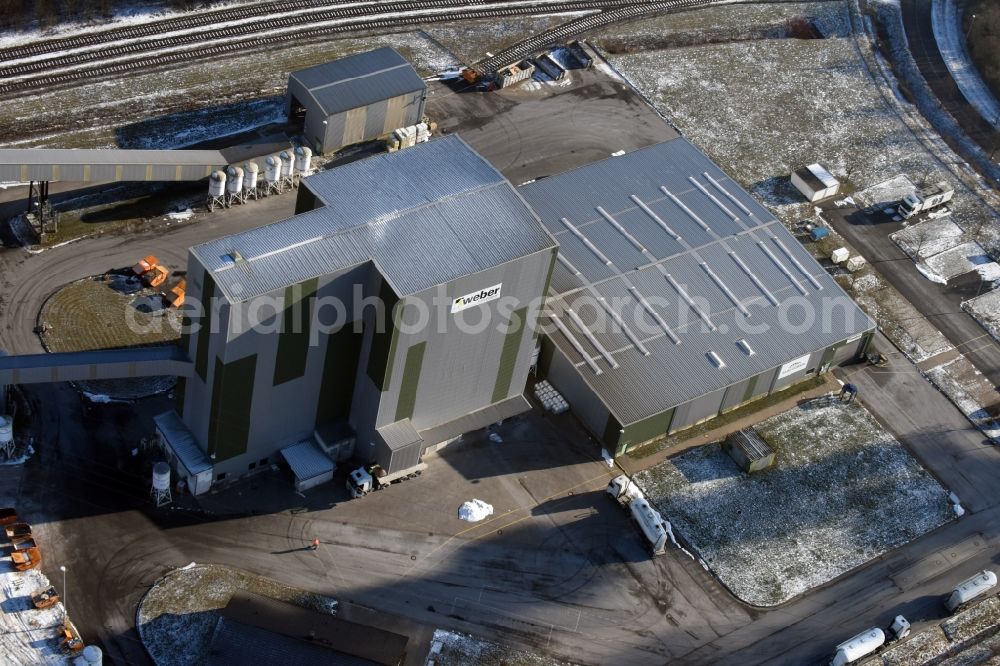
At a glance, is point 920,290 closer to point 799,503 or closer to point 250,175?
point 799,503

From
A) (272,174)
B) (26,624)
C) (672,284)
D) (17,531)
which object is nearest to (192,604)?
(26,624)

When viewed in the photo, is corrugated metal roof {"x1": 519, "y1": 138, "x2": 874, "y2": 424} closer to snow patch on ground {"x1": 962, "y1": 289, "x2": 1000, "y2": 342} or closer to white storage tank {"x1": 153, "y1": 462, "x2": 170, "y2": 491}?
snow patch on ground {"x1": 962, "y1": 289, "x2": 1000, "y2": 342}

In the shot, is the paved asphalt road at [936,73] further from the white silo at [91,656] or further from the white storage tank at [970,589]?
the white silo at [91,656]

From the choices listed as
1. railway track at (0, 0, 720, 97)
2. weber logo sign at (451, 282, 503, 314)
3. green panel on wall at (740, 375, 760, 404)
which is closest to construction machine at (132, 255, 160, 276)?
railway track at (0, 0, 720, 97)

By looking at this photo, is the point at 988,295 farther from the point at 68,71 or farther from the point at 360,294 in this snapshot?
the point at 68,71


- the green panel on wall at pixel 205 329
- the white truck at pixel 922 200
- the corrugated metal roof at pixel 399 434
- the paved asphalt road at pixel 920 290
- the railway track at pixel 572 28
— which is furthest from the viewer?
the railway track at pixel 572 28

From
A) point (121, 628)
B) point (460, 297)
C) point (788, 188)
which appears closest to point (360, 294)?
point (460, 297)

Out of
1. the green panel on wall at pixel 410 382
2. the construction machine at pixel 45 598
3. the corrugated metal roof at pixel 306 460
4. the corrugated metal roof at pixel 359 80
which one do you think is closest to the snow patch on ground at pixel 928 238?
the corrugated metal roof at pixel 359 80
